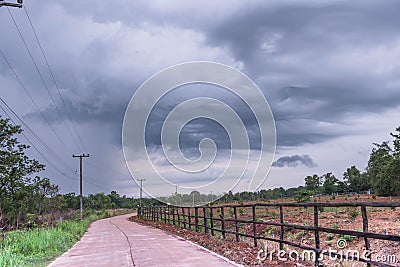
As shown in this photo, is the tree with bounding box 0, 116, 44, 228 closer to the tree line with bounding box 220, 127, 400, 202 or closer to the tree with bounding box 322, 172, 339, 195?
the tree line with bounding box 220, 127, 400, 202

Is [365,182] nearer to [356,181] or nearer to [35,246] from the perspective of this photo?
[356,181]

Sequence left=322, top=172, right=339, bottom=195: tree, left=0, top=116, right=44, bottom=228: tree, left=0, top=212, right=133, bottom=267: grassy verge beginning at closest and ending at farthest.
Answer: left=0, top=212, right=133, bottom=267: grassy verge
left=0, top=116, right=44, bottom=228: tree
left=322, top=172, right=339, bottom=195: tree

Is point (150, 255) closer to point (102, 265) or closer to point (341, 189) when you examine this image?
point (102, 265)

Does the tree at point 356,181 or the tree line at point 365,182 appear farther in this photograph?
the tree at point 356,181

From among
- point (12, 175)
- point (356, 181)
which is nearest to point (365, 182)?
point (356, 181)

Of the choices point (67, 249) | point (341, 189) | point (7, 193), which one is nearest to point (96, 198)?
point (341, 189)

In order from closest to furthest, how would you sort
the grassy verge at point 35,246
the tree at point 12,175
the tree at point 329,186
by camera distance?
1. the grassy verge at point 35,246
2. the tree at point 12,175
3. the tree at point 329,186

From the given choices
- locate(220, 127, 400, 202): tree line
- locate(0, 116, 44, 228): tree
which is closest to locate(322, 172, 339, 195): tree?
locate(220, 127, 400, 202): tree line

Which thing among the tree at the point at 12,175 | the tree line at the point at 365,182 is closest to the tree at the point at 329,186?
the tree line at the point at 365,182

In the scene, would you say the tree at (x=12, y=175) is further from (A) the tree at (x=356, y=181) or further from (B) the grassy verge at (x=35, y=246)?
(A) the tree at (x=356, y=181)

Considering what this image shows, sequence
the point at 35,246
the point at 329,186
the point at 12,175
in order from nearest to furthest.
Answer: the point at 35,246 → the point at 12,175 → the point at 329,186

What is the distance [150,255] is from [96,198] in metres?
105

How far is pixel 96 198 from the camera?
11344 centimetres

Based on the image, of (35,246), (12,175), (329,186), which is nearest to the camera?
(35,246)
